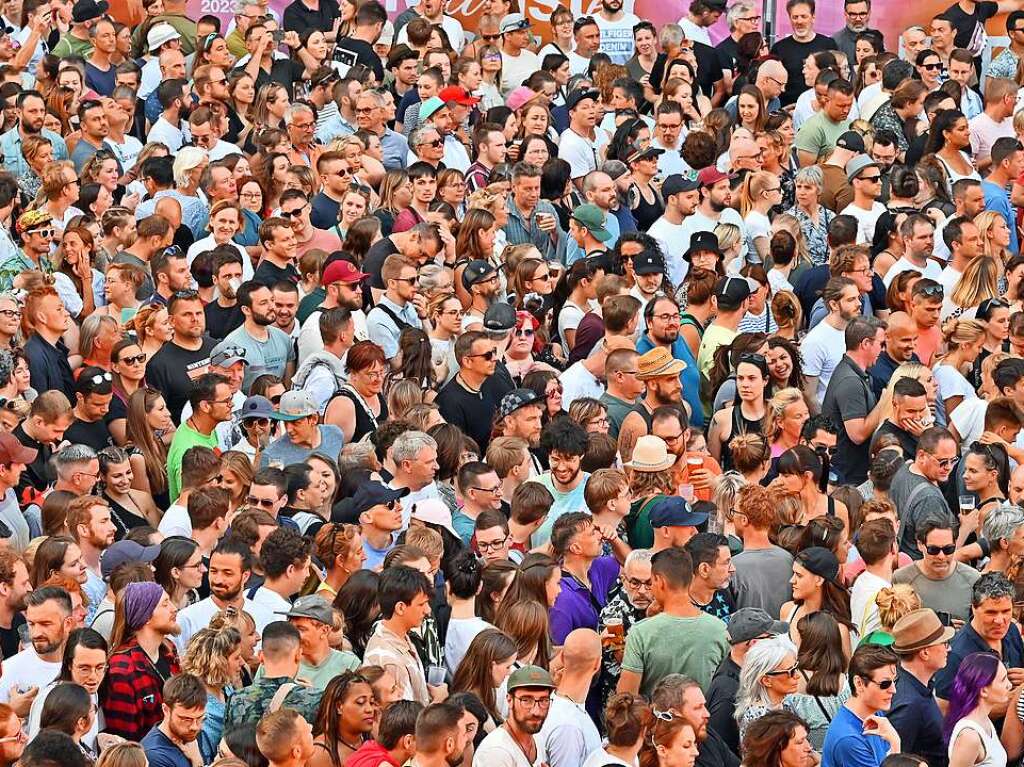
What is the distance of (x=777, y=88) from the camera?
1797 cm

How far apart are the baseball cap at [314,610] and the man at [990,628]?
2731mm

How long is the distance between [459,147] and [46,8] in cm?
372

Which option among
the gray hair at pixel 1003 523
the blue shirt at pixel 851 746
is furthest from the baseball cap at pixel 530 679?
the gray hair at pixel 1003 523

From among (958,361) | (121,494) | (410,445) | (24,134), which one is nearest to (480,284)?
(410,445)

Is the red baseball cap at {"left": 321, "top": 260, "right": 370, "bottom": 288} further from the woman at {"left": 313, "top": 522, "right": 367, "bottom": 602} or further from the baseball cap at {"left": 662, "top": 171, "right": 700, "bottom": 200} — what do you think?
the woman at {"left": 313, "top": 522, "right": 367, "bottom": 602}

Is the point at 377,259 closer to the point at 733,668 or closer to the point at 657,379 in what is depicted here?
the point at 657,379

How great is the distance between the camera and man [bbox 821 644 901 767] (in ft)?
28.5

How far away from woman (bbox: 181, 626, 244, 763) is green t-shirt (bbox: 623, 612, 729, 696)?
5.58ft

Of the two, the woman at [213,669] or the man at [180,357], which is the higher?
the woman at [213,669]

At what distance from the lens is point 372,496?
10523 mm

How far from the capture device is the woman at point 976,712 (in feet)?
30.0

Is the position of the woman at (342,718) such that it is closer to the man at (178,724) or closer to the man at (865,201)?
the man at (178,724)

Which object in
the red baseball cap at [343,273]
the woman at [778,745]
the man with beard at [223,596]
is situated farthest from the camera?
the red baseball cap at [343,273]

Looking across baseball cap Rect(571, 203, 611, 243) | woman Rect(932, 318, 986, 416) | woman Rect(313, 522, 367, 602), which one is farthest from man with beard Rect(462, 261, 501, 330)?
woman Rect(313, 522, 367, 602)
